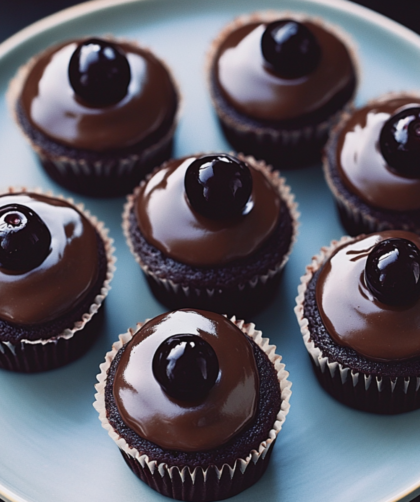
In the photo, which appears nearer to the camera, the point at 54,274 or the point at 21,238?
Result: the point at 21,238

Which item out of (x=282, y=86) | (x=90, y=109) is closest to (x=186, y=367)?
(x=90, y=109)

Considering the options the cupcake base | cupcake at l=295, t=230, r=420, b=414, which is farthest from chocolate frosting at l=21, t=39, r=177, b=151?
the cupcake base

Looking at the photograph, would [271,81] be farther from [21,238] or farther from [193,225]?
[21,238]

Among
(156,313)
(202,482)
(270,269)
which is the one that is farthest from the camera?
(156,313)

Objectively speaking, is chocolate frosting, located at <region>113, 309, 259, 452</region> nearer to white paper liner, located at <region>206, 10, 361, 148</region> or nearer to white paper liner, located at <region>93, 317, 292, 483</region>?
white paper liner, located at <region>93, 317, 292, 483</region>

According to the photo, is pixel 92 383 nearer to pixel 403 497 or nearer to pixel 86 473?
pixel 86 473
